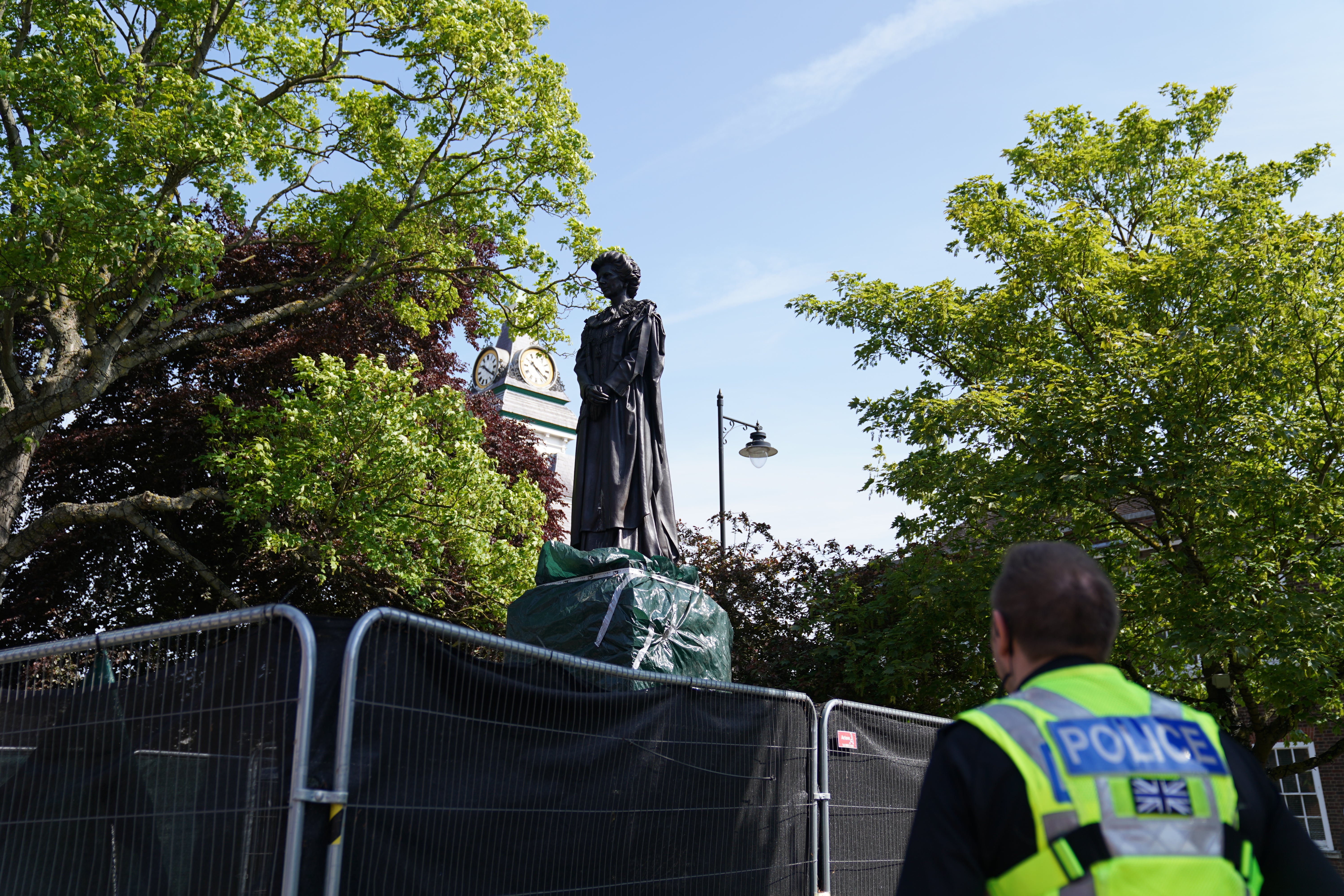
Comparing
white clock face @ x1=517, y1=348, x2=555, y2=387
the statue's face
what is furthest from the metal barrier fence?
white clock face @ x1=517, y1=348, x2=555, y2=387

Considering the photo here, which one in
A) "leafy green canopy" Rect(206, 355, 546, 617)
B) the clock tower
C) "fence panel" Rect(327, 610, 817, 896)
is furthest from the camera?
the clock tower

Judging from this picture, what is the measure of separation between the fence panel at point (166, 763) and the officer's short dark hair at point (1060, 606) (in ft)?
7.10

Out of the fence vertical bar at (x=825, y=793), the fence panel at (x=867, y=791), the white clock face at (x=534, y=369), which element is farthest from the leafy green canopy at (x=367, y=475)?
the white clock face at (x=534, y=369)

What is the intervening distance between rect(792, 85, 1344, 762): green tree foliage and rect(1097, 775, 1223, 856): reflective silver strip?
9.36m

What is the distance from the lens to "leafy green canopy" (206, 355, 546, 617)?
13961 mm

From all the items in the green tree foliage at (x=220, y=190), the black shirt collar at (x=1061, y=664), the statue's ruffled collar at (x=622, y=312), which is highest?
the green tree foliage at (x=220, y=190)

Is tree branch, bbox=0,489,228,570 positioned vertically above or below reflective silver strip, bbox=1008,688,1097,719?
above

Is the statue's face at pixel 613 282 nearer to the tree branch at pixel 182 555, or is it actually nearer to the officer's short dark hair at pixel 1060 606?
the officer's short dark hair at pixel 1060 606

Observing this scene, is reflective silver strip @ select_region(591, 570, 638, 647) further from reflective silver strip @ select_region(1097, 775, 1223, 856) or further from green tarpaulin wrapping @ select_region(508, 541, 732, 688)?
reflective silver strip @ select_region(1097, 775, 1223, 856)

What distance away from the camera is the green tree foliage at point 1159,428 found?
11.0 m

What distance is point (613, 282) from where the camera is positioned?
8.17 metres

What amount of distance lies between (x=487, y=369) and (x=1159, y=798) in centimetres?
4573

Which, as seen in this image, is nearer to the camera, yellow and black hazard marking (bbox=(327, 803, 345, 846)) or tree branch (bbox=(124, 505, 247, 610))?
yellow and black hazard marking (bbox=(327, 803, 345, 846))

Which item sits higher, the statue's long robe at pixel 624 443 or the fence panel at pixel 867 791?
the statue's long robe at pixel 624 443
